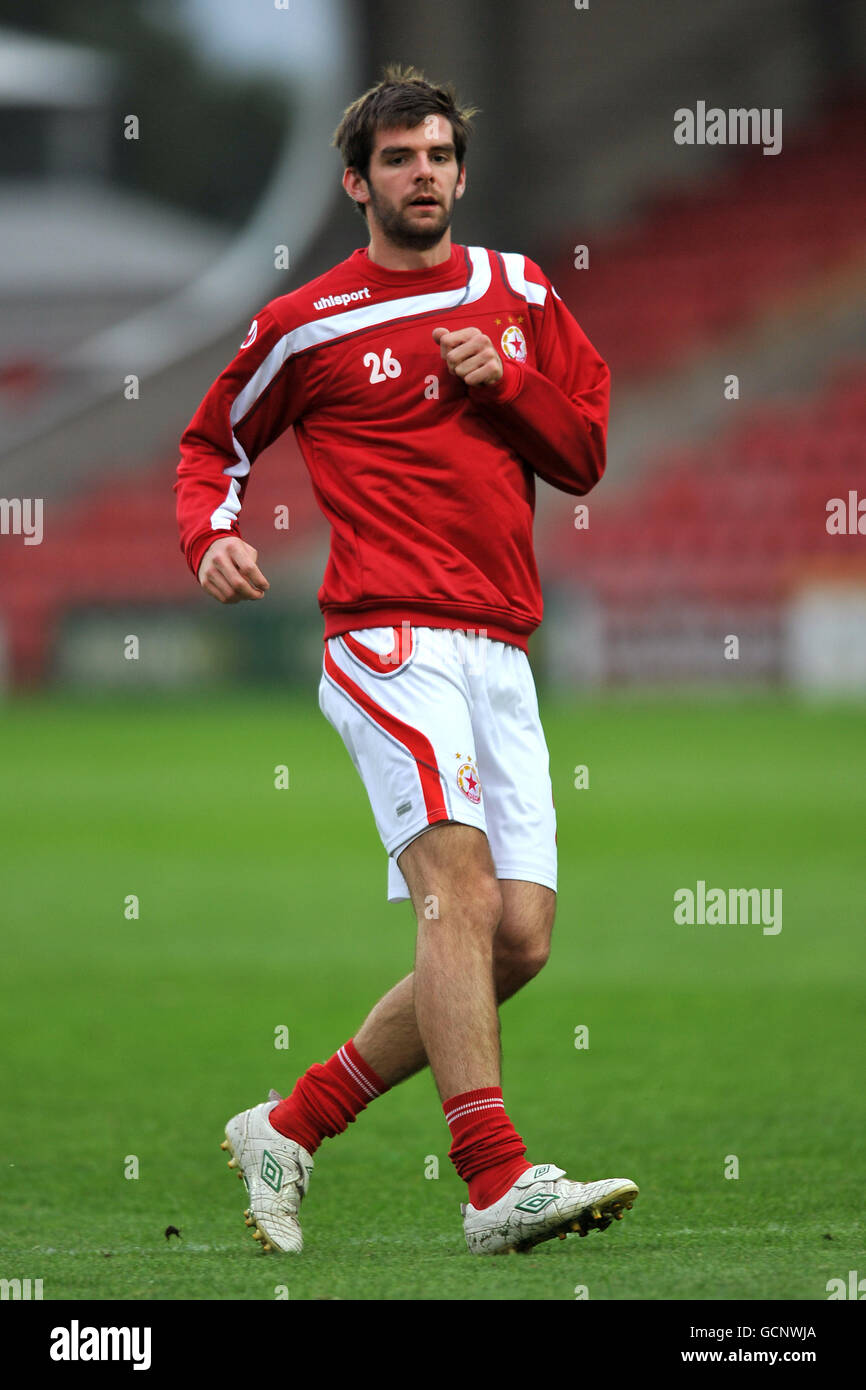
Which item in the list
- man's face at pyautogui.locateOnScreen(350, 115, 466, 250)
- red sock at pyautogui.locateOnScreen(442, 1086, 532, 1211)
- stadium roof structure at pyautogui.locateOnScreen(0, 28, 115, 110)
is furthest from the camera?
stadium roof structure at pyautogui.locateOnScreen(0, 28, 115, 110)

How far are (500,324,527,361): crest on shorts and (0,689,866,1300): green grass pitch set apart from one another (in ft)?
5.97

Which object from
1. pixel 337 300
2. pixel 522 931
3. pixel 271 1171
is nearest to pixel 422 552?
pixel 337 300

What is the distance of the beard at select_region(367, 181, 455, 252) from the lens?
4000 millimetres

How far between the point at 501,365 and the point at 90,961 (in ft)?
15.8

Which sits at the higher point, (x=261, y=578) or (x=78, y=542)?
(x=78, y=542)

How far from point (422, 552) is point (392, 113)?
3.01 feet

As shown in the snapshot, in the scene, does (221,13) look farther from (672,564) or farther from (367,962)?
(367,962)

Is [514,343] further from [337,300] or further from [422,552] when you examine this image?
[422,552]

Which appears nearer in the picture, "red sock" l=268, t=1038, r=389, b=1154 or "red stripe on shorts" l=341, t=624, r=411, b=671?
"red stripe on shorts" l=341, t=624, r=411, b=671

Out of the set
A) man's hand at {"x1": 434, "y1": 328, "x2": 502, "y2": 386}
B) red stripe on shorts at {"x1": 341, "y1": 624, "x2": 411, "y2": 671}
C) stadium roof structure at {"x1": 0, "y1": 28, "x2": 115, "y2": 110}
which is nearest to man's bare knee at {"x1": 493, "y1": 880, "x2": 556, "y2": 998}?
red stripe on shorts at {"x1": 341, "y1": 624, "x2": 411, "y2": 671}

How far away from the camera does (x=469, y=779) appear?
381 centimetres

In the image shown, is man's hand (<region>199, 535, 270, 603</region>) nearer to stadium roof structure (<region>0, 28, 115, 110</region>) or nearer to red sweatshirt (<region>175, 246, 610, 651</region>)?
red sweatshirt (<region>175, 246, 610, 651</region>)

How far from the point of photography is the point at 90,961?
8.02 meters
